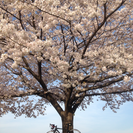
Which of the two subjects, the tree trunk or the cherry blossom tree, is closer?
the cherry blossom tree

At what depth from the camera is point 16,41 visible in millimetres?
6742

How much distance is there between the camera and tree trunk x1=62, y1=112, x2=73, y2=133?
8.80m

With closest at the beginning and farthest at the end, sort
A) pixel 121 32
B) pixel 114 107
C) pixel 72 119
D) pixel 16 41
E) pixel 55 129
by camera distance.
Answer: pixel 16 41 → pixel 55 129 → pixel 72 119 → pixel 121 32 → pixel 114 107

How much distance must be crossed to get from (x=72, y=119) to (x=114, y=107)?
4800mm

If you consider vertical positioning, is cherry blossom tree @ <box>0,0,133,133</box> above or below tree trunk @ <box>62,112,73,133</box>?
above

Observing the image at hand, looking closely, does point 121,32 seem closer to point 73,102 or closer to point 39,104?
point 73,102

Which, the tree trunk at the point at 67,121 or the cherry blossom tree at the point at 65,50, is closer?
the cherry blossom tree at the point at 65,50

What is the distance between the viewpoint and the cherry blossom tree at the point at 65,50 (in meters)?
6.48

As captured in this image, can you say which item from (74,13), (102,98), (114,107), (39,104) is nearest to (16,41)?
(74,13)

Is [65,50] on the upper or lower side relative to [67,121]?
upper

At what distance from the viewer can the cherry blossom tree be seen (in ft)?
21.3

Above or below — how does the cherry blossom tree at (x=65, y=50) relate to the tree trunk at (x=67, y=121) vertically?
above

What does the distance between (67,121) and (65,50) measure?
4.26 metres

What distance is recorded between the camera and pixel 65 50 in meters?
9.71
